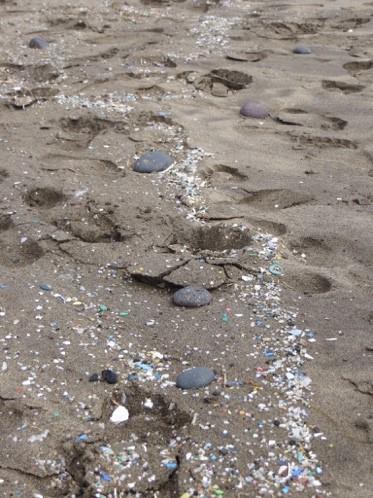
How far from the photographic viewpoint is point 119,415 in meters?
2.38

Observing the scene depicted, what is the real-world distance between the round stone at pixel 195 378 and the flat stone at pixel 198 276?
555 mm

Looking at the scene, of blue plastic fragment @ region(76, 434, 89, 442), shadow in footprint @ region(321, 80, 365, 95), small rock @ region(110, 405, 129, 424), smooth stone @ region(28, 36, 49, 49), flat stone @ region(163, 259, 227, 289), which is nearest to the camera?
blue plastic fragment @ region(76, 434, 89, 442)

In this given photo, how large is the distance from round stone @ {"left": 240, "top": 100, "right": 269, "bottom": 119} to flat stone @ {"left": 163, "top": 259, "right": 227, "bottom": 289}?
186 centimetres

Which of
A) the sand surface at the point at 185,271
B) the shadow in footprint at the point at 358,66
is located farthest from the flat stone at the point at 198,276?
the shadow in footprint at the point at 358,66

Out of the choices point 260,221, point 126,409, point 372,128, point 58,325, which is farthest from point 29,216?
point 372,128

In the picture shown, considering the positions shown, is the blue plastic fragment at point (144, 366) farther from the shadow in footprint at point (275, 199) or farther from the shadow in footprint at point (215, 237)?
the shadow in footprint at point (275, 199)

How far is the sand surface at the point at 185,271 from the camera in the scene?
7.30 feet

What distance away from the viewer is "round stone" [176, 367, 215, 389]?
8.14 ft

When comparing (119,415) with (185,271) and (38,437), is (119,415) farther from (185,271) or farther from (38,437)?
(185,271)

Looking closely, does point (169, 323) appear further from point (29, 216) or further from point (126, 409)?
point (29, 216)

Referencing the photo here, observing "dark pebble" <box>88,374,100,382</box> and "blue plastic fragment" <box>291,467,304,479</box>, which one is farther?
"dark pebble" <box>88,374,100,382</box>

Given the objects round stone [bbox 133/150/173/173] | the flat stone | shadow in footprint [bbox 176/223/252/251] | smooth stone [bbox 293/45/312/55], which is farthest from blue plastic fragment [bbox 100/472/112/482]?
smooth stone [bbox 293/45/312/55]

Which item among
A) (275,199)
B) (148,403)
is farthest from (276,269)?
(148,403)

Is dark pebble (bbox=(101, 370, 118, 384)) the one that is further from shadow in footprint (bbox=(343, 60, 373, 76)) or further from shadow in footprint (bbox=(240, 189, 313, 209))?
shadow in footprint (bbox=(343, 60, 373, 76))
